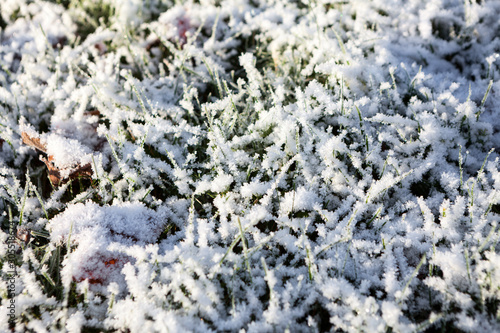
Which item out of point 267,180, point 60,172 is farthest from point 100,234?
point 267,180

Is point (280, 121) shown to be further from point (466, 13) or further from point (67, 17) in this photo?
point (67, 17)

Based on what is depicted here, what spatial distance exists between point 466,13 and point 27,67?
283 centimetres

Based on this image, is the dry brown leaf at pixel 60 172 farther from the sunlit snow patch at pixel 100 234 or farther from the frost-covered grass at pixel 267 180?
the sunlit snow patch at pixel 100 234

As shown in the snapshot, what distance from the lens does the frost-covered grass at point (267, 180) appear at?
1141mm

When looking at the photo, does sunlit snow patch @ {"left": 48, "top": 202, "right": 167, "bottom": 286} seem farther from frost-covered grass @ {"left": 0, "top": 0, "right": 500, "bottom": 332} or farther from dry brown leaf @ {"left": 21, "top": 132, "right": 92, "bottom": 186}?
dry brown leaf @ {"left": 21, "top": 132, "right": 92, "bottom": 186}

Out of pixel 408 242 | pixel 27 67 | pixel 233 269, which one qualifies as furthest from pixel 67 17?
pixel 408 242

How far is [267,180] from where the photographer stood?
1.55m

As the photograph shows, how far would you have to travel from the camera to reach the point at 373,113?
1.64 meters

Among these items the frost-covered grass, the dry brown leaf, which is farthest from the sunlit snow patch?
the dry brown leaf

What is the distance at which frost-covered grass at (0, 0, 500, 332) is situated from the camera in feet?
3.74

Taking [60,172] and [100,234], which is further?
[60,172]

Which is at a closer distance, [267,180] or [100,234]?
[100,234]

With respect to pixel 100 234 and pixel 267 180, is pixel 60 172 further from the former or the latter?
pixel 267 180

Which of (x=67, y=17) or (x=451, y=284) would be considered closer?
(x=451, y=284)
